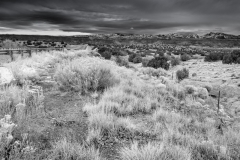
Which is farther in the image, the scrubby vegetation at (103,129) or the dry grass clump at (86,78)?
the dry grass clump at (86,78)

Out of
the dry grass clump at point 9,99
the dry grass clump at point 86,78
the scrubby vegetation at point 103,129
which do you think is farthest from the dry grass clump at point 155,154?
the dry grass clump at point 86,78

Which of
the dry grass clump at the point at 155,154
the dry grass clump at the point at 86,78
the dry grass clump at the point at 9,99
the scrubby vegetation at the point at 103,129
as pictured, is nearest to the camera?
the dry grass clump at the point at 155,154

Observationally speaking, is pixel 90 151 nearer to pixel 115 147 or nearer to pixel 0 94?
pixel 115 147

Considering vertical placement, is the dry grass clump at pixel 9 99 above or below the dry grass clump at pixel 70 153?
above

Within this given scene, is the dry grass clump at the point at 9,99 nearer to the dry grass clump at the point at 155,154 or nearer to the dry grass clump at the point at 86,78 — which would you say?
the dry grass clump at the point at 86,78

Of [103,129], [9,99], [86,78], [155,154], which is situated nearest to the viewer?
[155,154]

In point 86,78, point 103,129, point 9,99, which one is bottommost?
point 103,129

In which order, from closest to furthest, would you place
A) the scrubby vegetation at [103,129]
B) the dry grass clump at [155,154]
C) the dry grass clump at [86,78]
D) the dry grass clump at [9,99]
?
the dry grass clump at [155,154] < the scrubby vegetation at [103,129] < the dry grass clump at [9,99] < the dry grass clump at [86,78]

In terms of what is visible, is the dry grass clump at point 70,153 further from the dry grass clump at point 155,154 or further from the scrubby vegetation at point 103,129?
the dry grass clump at point 155,154

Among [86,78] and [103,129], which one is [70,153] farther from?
[86,78]

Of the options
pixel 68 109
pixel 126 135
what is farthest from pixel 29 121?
pixel 126 135

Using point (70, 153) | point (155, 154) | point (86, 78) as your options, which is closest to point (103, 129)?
point (70, 153)

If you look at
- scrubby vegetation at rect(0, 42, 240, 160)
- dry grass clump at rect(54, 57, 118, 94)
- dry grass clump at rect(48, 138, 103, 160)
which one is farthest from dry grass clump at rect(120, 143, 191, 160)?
dry grass clump at rect(54, 57, 118, 94)

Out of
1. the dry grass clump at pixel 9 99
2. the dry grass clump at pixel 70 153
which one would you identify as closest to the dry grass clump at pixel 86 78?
the dry grass clump at pixel 9 99
